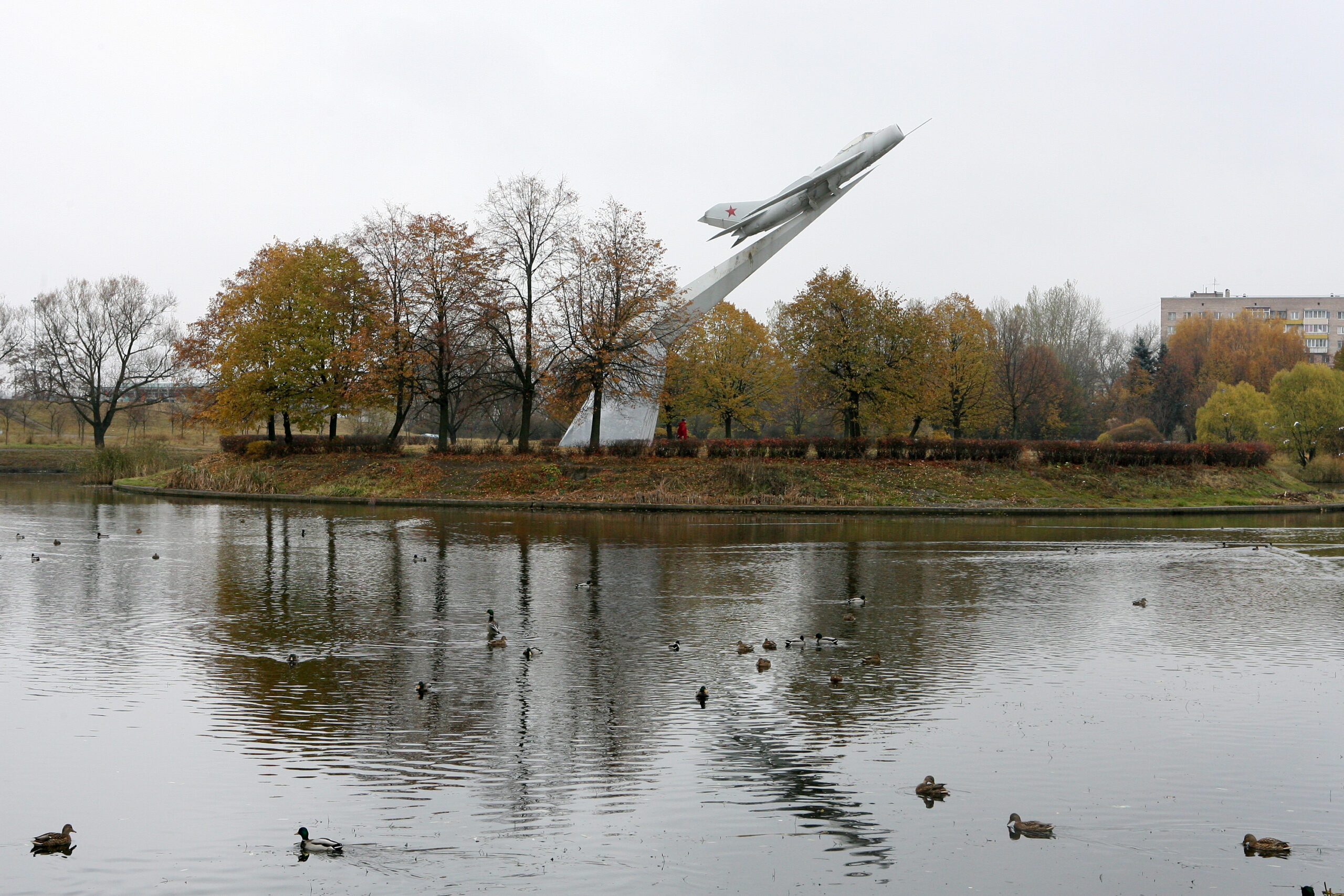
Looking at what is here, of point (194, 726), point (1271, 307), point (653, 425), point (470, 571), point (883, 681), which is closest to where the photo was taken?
point (194, 726)

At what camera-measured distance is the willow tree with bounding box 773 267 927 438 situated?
1742 inches

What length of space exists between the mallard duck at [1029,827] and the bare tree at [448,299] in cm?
3649

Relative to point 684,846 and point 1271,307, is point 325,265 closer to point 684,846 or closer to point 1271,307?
point 684,846

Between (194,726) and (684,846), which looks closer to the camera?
(684,846)

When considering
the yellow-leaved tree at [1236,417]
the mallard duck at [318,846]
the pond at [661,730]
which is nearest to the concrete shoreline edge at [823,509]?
the pond at [661,730]

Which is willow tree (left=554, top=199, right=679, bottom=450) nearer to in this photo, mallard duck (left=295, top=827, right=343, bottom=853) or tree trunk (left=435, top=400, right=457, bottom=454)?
tree trunk (left=435, top=400, right=457, bottom=454)

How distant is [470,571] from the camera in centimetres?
1959

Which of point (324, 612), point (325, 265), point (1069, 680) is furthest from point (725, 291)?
point (1069, 680)

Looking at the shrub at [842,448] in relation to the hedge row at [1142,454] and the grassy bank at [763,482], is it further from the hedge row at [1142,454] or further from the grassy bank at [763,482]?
the hedge row at [1142,454]

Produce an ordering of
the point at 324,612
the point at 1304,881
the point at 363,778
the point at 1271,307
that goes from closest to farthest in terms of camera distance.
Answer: the point at 1304,881 → the point at 363,778 → the point at 324,612 → the point at 1271,307

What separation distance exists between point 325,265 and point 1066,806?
43.8m

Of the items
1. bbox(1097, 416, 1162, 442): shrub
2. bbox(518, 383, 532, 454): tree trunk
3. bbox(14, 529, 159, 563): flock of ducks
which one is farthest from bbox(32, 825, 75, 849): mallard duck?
bbox(1097, 416, 1162, 442): shrub

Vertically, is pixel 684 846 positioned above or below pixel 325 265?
below

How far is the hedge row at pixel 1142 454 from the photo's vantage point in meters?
40.5
